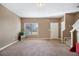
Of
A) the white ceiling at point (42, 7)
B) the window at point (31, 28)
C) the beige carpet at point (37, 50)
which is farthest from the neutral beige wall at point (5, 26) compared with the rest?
the window at point (31, 28)

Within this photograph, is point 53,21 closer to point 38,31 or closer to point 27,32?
point 38,31

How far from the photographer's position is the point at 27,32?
41.4 ft

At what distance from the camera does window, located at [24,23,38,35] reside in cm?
1261

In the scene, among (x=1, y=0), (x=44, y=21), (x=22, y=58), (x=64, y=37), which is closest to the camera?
(x=22, y=58)

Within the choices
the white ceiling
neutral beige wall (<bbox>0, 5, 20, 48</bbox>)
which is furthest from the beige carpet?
the white ceiling

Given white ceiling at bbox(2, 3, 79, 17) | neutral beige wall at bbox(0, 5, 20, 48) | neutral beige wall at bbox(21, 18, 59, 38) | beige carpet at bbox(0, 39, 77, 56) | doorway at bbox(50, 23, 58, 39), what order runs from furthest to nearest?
1. doorway at bbox(50, 23, 58, 39)
2. neutral beige wall at bbox(21, 18, 59, 38)
3. neutral beige wall at bbox(0, 5, 20, 48)
4. white ceiling at bbox(2, 3, 79, 17)
5. beige carpet at bbox(0, 39, 77, 56)

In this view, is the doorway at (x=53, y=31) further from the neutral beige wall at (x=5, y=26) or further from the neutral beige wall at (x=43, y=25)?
the neutral beige wall at (x=5, y=26)

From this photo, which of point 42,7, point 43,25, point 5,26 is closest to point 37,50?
point 5,26

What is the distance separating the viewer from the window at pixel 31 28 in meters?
12.6

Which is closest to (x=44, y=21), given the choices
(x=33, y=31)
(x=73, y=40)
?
(x=33, y=31)

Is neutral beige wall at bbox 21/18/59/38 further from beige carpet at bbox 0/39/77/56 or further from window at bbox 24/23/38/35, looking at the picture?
beige carpet at bbox 0/39/77/56

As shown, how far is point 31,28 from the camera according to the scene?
41.9 feet

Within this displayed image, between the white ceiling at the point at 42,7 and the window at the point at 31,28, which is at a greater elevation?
the white ceiling at the point at 42,7

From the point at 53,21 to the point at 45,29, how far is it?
3.73 feet
